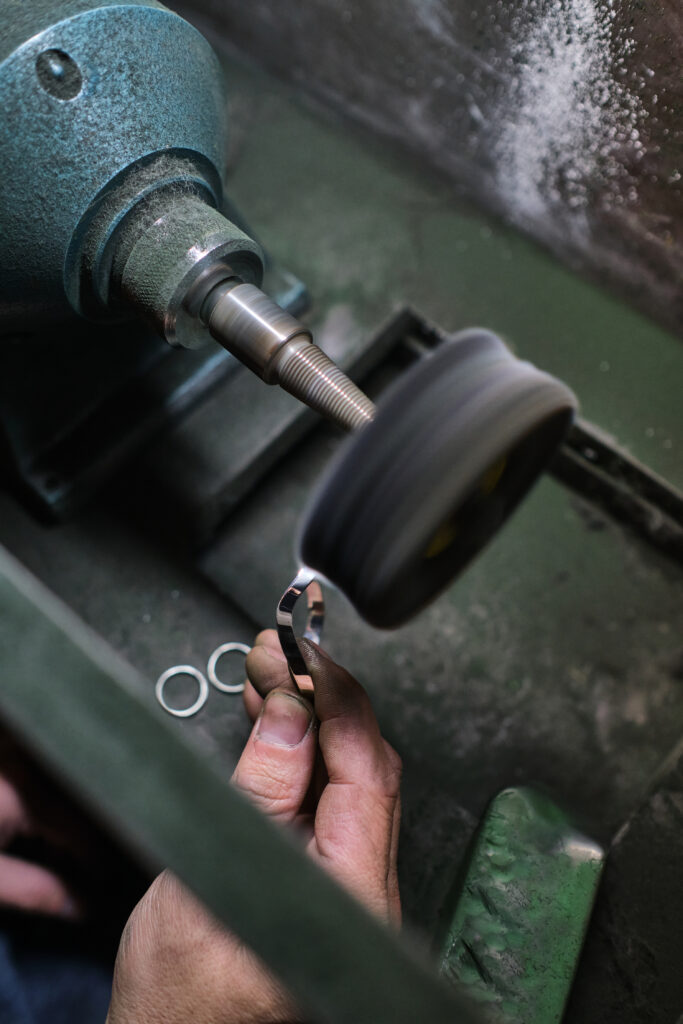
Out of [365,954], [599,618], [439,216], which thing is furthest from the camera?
[439,216]

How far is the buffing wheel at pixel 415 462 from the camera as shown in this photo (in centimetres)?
72

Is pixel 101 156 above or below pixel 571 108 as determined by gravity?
below

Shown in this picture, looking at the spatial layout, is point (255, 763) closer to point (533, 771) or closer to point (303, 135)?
point (533, 771)

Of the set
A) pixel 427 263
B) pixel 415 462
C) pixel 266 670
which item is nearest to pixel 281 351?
pixel 415 462

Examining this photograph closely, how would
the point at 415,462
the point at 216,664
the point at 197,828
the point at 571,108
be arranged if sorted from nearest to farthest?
the point at 197,828
the point at 415,462
the point at 571,108
the point at 216,664

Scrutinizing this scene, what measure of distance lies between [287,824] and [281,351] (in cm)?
54

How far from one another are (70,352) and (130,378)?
11 centimetres

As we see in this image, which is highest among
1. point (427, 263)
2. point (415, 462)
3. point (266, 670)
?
point (427, 263)

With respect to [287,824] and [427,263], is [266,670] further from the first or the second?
[427,263]

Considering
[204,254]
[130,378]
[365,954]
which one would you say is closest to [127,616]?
[130,378]

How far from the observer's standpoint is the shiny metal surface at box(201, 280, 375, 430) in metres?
0.88

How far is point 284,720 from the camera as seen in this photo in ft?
3.07

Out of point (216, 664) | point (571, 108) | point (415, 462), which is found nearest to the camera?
point (415, 462)

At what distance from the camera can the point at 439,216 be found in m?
1.51
